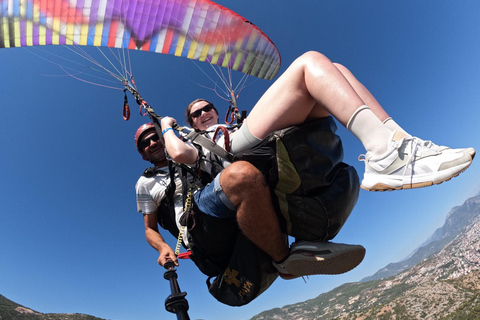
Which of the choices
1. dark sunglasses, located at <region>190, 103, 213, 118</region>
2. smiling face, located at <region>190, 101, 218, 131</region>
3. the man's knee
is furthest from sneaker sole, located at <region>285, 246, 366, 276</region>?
dark sunglasses, located at <region>190, 103, 213, 118</region>

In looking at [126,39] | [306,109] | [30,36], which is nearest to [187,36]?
[126,39]

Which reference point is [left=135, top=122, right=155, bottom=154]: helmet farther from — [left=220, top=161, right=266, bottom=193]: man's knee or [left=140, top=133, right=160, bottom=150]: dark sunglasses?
[left=220, top=161, right=266, bottom=193]: man's knee

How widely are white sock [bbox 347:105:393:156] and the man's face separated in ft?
9.18

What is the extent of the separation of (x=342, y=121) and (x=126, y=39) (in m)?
5.20

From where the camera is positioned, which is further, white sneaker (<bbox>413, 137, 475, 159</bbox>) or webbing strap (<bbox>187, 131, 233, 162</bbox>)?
webbing strap (<bbox>187, 131, 233, 162</bbox>)

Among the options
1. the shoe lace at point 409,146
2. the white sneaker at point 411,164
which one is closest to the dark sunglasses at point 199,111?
the white sneaker at point 411,164

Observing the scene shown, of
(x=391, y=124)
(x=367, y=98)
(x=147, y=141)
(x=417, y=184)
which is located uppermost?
(x=147, y=141)

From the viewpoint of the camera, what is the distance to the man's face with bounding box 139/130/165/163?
397 cm

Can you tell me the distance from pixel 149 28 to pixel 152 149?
3030mm

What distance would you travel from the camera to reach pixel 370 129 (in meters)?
1.85

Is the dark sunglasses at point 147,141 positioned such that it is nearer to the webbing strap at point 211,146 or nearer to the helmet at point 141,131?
the helmet at point 141,131

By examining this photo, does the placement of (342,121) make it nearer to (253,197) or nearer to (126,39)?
(253,197)

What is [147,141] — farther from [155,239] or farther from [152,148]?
[155,239]

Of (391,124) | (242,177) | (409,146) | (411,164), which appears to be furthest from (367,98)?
(242,177)
